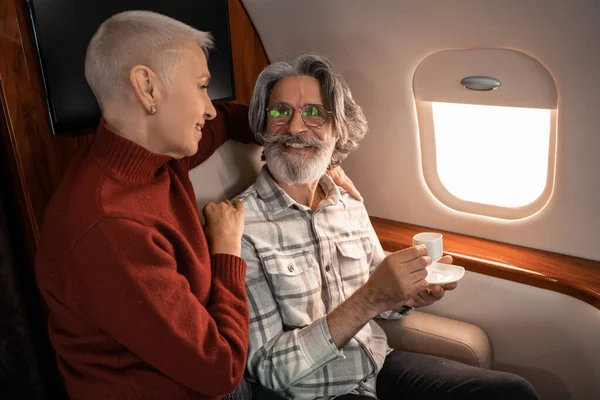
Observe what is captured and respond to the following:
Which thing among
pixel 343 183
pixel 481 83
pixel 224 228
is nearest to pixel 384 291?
pixel 224 228

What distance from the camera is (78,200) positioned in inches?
44.9

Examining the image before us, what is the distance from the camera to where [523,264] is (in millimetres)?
1924

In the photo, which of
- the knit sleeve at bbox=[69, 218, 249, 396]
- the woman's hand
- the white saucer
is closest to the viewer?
the knit sleeve at bbox=[69, 218, 249, 396]

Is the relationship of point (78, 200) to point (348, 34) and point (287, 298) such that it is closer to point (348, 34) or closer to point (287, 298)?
point (287, 298)

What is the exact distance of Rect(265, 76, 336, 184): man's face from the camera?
5.46 feet


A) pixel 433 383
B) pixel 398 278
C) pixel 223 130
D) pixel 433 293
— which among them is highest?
pixel 223 130

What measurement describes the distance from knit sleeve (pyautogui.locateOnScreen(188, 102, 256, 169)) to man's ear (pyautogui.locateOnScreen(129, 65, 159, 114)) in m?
0.48

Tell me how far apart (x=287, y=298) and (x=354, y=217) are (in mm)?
399

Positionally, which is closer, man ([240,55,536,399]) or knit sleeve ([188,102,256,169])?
man ([240,55,536,399])

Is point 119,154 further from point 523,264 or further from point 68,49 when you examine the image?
point 523,264

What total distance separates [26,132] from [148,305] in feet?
2.19

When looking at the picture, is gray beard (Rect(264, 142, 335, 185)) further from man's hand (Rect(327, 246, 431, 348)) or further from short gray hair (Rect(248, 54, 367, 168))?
man's hand (Rect(327, 246, 431, 348))

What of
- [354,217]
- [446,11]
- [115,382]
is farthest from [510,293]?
[115,382]

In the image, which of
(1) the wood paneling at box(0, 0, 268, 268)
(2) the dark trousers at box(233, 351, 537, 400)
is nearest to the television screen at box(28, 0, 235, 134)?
(1) the wood paneling at box(0, 0, 268, 268)
